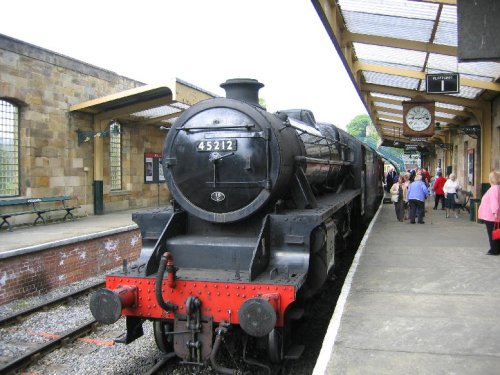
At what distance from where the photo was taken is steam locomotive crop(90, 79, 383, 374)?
166 inches

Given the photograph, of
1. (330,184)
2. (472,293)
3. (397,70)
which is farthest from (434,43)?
(472,293)

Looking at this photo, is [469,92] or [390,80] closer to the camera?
[469,92]

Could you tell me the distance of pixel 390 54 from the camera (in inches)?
410

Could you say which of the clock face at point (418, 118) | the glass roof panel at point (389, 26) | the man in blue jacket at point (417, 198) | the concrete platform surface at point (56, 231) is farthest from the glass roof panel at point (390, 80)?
the concrete platform surface at point (56, 231)

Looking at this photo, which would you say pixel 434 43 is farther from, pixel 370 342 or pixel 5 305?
pixel 5 305

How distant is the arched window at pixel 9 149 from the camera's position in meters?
11.2

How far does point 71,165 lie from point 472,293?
1098cm

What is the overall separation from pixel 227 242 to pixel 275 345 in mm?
1166

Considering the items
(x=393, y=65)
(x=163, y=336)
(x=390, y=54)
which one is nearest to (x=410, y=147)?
(x=393, y=65)

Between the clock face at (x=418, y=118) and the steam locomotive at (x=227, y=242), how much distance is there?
6.70m

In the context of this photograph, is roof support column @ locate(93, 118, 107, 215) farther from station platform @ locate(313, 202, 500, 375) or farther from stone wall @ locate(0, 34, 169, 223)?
station platform @ locate(313, 202, 500, 375)

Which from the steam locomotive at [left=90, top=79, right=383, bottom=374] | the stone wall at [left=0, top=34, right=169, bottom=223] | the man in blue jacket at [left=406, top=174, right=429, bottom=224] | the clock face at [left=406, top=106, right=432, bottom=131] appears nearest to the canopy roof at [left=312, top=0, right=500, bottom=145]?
the clock face at [left=406, top=106, right=432, bottom=131]

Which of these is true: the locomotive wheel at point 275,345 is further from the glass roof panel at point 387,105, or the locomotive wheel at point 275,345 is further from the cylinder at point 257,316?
the glass roof panel at point 387,105

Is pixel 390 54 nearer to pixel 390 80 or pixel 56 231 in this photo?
pixel 390 80
